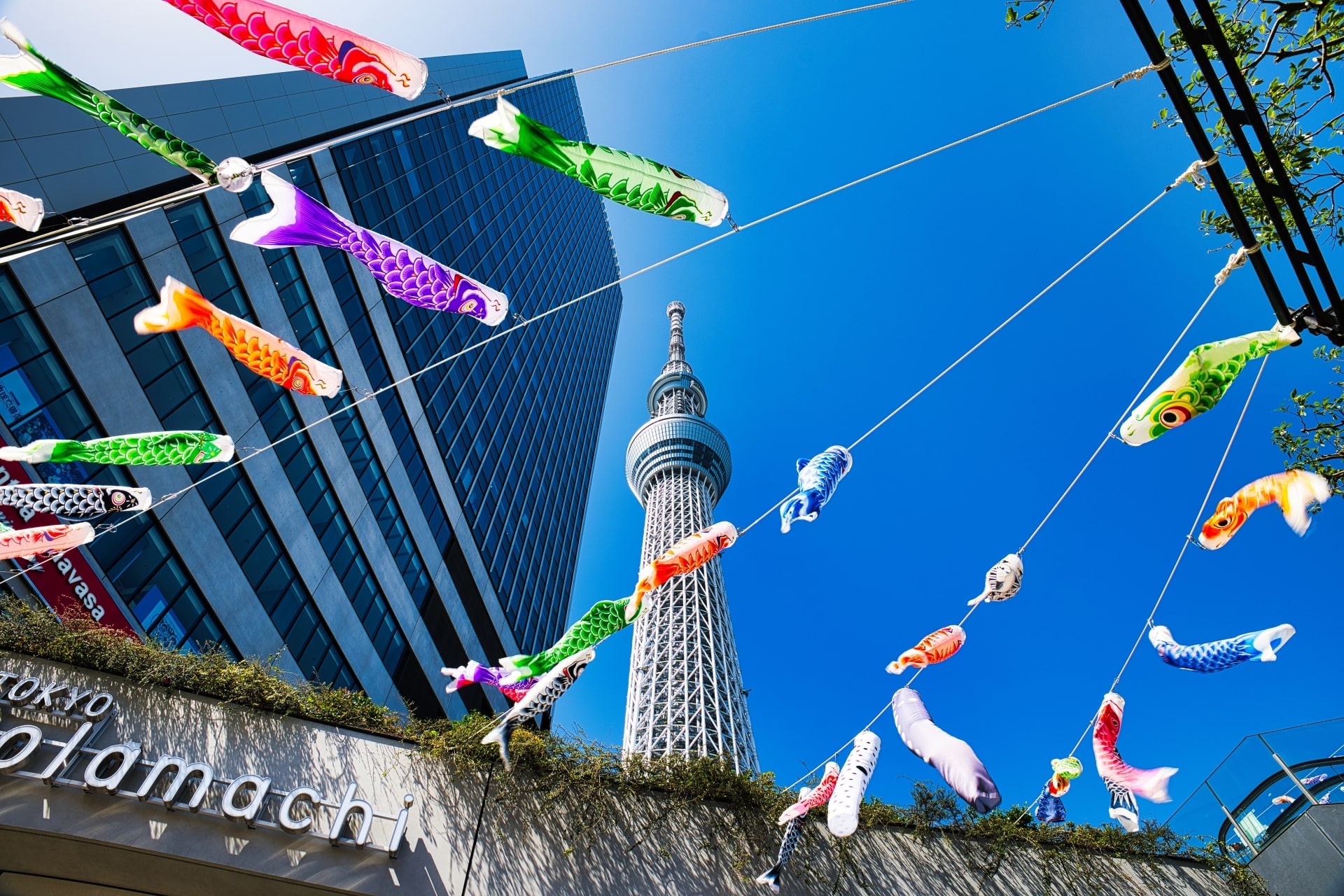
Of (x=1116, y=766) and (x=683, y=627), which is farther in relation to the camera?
(x=683, y=627)

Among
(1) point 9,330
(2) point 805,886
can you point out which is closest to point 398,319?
(1) point 9,330

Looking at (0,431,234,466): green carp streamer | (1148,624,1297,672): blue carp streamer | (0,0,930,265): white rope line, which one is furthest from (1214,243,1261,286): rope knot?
(0,431,234,466): green carp streamer

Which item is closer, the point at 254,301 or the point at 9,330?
the point at 9,330

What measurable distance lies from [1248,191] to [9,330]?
20143mm

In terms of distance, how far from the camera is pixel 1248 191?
9.71 m

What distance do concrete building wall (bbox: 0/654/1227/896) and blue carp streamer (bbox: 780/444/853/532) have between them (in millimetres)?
4125

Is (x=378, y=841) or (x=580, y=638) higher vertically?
(x=580, y=638)

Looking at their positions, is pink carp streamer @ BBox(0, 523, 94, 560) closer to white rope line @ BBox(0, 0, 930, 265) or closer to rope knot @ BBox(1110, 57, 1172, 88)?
white rope line @ BBox(0, 0, 930, 265)

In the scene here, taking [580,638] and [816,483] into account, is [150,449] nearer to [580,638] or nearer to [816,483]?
[580,638]

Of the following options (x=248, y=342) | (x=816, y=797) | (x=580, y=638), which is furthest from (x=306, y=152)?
(x=816, y=797)

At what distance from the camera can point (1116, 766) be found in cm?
807

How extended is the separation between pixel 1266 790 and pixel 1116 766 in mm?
4714

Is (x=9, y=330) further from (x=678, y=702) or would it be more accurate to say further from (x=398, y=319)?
(x=678, y=702)

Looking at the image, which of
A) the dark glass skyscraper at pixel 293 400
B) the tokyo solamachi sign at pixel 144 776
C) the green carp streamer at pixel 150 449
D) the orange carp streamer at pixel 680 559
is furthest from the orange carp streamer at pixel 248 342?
the tokyo solamachi sign at pixel 144 776
